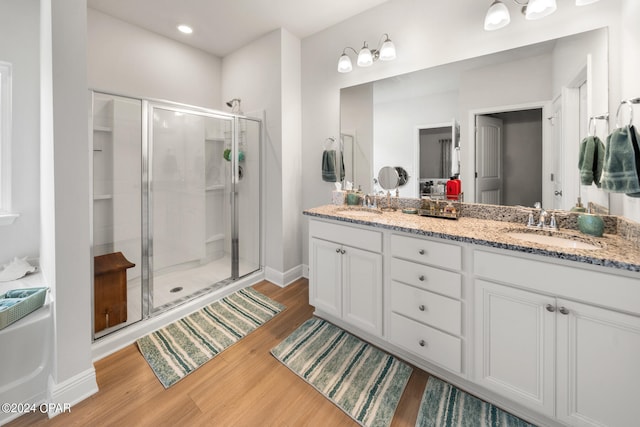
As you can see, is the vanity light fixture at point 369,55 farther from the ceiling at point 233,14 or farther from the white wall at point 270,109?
the white wall at point 270,109

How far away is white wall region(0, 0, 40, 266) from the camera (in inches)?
74.8

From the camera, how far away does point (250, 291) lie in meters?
2.79

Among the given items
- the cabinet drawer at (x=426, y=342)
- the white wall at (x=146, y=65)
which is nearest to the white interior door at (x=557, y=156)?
the cabinet drawer at (x=426, y=342)

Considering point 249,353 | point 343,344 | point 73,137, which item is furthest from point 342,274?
point 73,137

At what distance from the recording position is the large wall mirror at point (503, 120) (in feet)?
5.11

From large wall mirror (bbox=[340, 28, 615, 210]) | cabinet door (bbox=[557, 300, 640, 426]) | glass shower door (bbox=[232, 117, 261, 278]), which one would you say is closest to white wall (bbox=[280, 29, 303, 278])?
glass shower door (bbox=[232, 117, 261, 278])

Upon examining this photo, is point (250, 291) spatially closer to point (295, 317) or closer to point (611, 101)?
point (295, 317)

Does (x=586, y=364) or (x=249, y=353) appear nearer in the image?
(x=586, y=364)

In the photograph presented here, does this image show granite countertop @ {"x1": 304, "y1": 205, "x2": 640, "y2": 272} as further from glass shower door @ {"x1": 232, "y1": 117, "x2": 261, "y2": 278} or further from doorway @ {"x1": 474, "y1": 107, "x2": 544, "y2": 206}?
glass shower door @ {"x1": 232, "y1": 117, "x2": 261, "y2": 278}

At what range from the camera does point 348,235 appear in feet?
6.34

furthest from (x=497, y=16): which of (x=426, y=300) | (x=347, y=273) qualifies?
(x=347, y=273)

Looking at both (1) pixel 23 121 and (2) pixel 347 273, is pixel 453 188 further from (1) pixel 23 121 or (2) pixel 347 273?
(1) pixel 23 121

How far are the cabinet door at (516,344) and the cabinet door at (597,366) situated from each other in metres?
0.05

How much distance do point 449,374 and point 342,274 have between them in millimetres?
879
